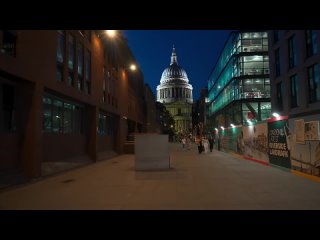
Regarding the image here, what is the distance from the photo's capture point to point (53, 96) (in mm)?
18969

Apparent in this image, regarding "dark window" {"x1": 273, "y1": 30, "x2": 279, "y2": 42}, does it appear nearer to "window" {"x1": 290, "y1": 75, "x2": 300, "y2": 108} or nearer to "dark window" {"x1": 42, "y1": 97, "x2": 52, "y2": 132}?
"window" {"x1": 290, "y1": 75, "x2": 300, "y2": 108}

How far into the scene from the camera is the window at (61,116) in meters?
18.2

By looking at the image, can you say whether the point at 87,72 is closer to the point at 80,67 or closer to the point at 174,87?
the point at 80,67

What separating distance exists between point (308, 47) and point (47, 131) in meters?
20.9

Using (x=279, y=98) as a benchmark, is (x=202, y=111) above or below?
above

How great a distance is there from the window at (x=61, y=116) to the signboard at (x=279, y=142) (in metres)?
12.5

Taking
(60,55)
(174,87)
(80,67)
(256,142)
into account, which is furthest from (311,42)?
(174,87)

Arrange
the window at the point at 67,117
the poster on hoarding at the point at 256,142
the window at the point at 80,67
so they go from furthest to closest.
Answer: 1. the window at the point at 80,67
2. the poster on hoarding at the point at 256,142
3. the window at the point at 67,117

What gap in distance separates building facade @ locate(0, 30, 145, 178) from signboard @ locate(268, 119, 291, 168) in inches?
473

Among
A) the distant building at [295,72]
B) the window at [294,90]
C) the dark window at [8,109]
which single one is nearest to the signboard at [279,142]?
the distant building at [295,72]

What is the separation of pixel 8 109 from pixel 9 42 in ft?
8.92

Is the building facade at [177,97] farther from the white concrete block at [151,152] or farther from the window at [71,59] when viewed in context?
the white concrete block at [151,152]

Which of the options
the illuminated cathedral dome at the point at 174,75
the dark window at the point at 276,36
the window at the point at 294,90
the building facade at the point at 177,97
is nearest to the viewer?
the window at the point at 294,90
